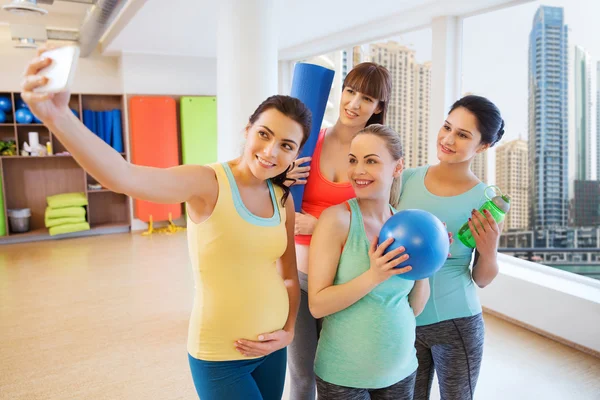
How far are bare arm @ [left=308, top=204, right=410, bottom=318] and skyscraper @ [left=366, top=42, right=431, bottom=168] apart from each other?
13.4ft

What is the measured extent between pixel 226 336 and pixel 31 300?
4078 mm

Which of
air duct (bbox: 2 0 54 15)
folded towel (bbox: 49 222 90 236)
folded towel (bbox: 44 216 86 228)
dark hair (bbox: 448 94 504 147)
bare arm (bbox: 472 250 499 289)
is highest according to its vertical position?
air duct (bbox: 2 0 54 15)

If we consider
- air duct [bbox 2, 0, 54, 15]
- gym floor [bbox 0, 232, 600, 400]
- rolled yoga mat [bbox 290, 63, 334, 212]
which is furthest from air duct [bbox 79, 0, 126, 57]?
rolled yoga mat [bbox 290, 63, 334, 212]

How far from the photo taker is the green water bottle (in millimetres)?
1601

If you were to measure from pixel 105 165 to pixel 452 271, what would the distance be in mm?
1199

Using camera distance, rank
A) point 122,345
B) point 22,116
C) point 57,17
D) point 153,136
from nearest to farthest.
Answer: point 122,345 < point 22,116 < point 57,17 < point 153,136

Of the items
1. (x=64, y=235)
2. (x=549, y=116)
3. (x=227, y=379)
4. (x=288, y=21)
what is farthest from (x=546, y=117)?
(x=64, y=235)

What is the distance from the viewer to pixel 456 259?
5.57ft

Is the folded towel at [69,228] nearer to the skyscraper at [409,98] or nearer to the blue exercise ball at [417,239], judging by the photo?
the skyscraper at [409,98]

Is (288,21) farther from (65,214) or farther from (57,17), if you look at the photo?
(65,214)

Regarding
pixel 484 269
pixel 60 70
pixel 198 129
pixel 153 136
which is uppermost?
pixel 198 129

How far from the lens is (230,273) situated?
4.42ft

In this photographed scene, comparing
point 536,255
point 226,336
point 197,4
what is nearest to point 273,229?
point 226,336

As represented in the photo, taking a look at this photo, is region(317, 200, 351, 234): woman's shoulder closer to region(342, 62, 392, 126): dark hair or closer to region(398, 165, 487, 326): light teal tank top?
region(398, 165, 487, 326): light teal tank top
